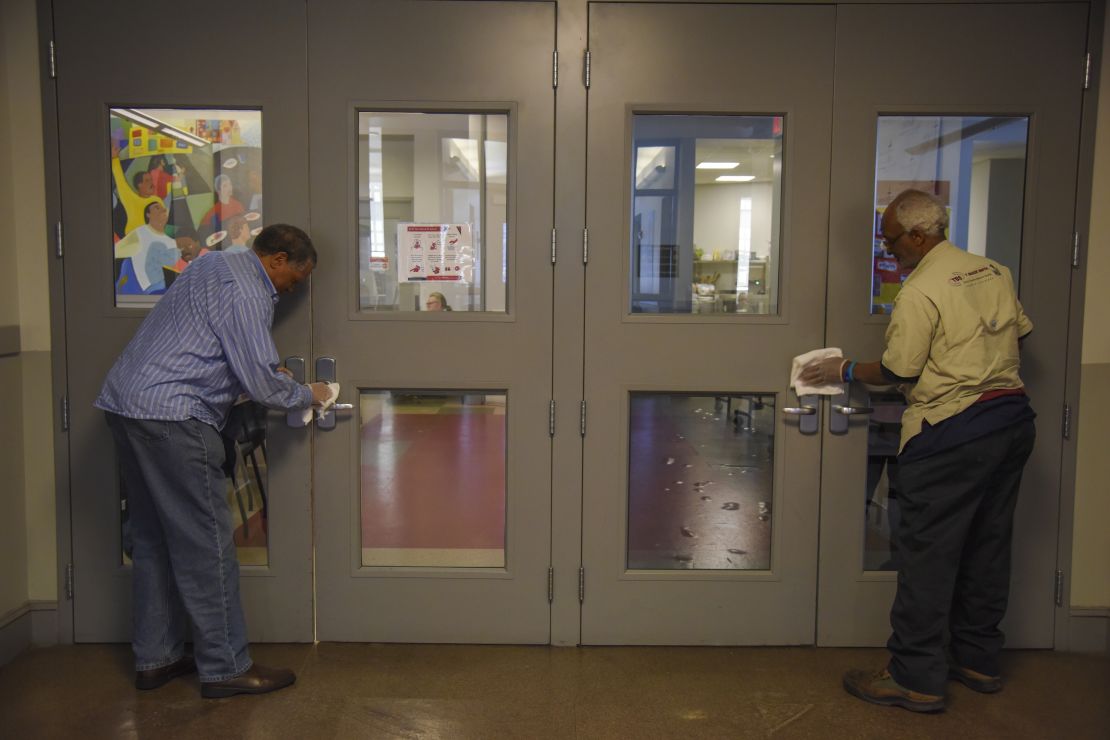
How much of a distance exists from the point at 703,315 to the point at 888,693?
1443 millimetres

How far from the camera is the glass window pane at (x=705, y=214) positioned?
3027 mm

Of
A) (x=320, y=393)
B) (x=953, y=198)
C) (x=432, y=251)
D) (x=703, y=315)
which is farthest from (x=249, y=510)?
(x=953, y=198)

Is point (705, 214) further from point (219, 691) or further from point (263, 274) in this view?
point (219, 691)

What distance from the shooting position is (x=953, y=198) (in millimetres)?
3064

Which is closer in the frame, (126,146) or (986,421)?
(986,421)

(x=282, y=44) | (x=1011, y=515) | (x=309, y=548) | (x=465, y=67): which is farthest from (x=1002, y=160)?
(x=309, y=548)

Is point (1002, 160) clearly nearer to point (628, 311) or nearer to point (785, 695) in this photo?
point (628, 311)

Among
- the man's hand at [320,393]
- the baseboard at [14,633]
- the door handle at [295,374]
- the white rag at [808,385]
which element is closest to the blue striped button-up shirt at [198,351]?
the man's hand at [320,393]

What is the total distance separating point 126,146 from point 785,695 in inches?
121

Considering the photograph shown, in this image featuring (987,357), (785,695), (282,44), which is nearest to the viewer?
(987,357)

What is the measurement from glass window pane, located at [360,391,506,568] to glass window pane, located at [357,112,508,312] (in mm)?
459

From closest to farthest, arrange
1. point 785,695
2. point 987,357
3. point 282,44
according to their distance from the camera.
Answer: point 987,357, point 785,695, point 282,44

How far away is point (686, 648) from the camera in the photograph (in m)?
3.12

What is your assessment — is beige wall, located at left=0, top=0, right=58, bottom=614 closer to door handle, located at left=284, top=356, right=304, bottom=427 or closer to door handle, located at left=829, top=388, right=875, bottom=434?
door handle, located at left=284, top=356, right=304, bottom=427
